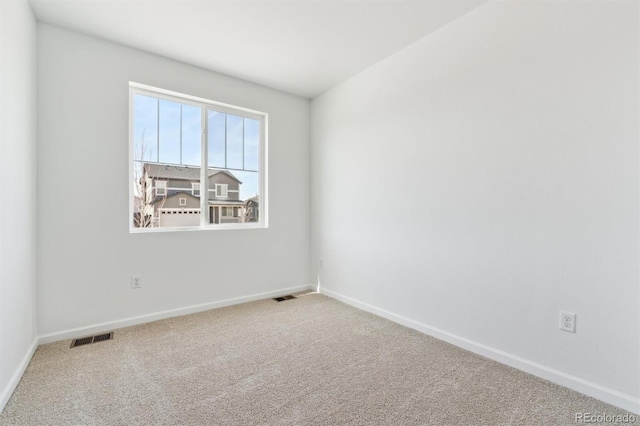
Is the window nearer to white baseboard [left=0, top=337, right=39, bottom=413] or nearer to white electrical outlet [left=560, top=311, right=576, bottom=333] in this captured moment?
white baseboard [left=0, top=337, right=39, bottom=413]

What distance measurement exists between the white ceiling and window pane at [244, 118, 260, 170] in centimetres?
69

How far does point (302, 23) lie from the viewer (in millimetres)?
2342

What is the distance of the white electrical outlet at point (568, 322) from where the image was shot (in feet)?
5.79

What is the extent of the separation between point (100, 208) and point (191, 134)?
1112 mm

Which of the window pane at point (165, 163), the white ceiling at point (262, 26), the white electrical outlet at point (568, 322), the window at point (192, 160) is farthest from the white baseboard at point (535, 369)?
the white ceiling at point (262, 26)

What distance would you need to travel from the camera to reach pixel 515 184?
2004 millimetres

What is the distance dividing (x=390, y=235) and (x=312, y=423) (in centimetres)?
180

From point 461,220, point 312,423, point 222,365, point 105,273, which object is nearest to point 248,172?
point 105,273

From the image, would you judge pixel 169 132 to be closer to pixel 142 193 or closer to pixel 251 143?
pixel 142 193

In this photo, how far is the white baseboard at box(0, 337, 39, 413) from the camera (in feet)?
5.21

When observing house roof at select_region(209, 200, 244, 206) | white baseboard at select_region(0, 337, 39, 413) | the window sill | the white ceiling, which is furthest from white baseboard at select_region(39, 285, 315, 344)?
the white ceiling

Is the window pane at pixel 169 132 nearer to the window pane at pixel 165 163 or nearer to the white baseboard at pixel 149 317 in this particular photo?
the window pane at pixel 165 163

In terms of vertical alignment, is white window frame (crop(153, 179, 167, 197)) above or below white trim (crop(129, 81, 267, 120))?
below

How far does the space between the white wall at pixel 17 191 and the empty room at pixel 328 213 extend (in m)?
0.03
